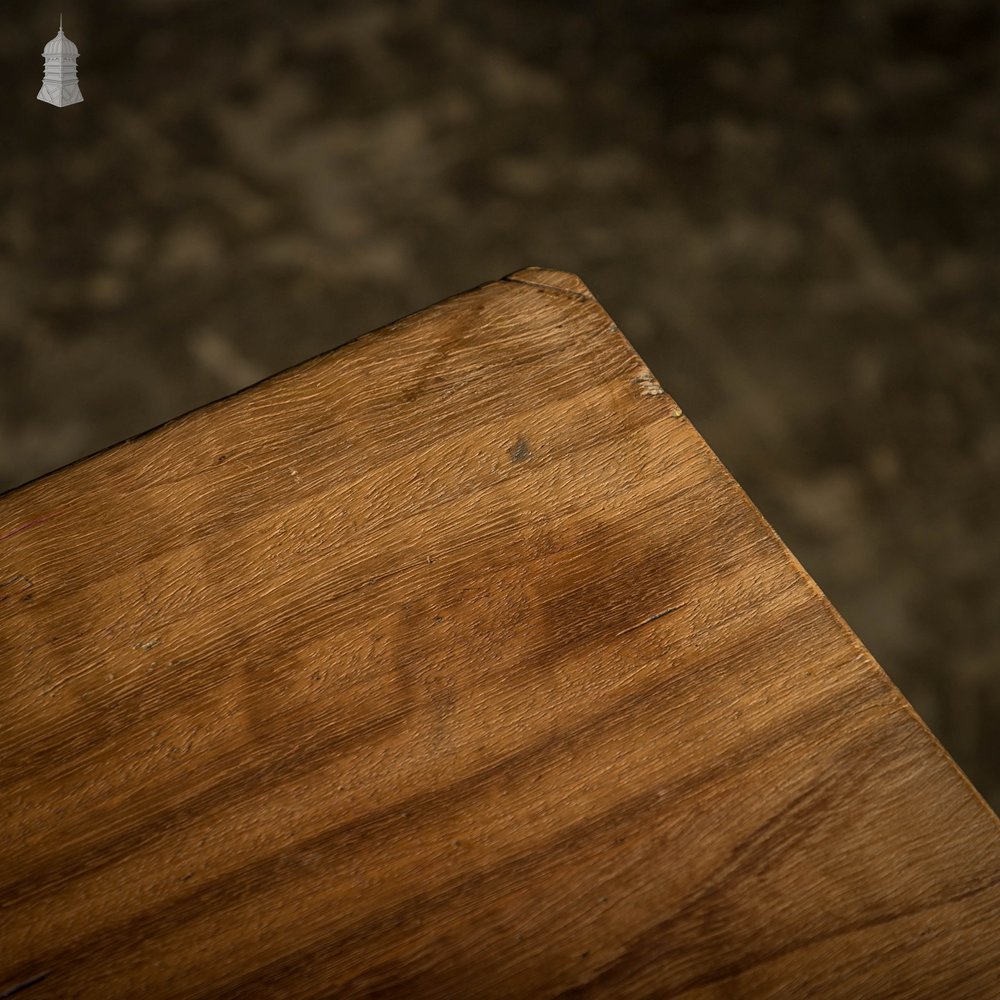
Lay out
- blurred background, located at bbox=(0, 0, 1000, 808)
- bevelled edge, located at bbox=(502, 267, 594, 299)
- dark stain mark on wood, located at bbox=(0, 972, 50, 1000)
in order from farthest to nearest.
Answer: blurred background, located at bbox=(0, 0, 1000, 808) < bevelled edge, located at bbox=(502, 267, 594, 299) < dark stain mark on wood, located at bbox=(0, 972, 50, 1000)

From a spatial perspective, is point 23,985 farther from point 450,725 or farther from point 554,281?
point 554,281

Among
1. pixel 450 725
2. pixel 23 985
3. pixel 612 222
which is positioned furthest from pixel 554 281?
pixel 612 222

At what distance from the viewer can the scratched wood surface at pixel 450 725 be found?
34cm

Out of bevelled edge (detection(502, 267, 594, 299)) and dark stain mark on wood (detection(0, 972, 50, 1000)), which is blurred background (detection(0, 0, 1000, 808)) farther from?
dark stain mark on wood (detection(0, 972, 50, 1000))

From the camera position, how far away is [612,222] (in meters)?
1.06

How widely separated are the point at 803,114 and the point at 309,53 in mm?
500

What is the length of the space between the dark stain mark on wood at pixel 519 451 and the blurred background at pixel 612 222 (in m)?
0.57

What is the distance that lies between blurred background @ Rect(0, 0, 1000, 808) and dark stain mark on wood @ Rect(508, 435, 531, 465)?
0.57 meters

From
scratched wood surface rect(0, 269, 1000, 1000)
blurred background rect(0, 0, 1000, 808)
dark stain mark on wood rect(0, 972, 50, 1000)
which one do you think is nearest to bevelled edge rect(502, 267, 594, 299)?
scratched wood surface rect(0, 269, 1000, 1000)

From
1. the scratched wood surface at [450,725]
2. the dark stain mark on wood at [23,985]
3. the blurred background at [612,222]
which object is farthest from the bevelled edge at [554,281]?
the blurred background at [612,222]

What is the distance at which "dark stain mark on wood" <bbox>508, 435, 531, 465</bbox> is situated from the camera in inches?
16.2

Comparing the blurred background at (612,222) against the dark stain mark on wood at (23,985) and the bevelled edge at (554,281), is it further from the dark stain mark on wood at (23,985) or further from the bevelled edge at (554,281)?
the dark stain mark on wood at (23,985)

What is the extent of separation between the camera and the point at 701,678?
0.38 m

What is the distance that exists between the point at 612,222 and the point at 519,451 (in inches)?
27.5
